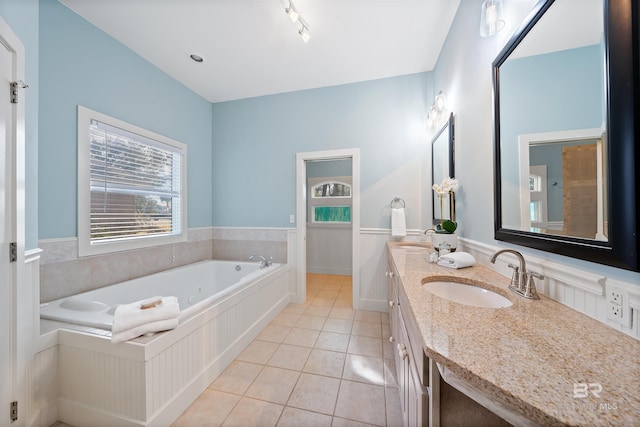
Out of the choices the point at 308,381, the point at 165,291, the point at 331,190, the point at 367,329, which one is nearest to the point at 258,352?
the point at 308,381

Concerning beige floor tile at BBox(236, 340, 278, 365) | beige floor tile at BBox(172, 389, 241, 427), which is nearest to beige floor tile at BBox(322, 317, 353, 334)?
beige floor tile at BBox(236, 340, 278, 365)

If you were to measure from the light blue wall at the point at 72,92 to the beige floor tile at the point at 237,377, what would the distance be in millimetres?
1654

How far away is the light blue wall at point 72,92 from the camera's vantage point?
1664 mm

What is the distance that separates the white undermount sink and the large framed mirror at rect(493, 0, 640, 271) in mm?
277

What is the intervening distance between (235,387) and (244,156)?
2.66 m

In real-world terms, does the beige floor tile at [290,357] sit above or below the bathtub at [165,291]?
below

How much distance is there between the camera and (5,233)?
41.3 inches

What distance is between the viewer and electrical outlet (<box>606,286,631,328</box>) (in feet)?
Answer: 2.01

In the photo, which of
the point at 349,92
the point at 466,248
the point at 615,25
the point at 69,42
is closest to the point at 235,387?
the point at 466,248

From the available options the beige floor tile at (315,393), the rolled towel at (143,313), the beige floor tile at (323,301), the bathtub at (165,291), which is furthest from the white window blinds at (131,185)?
the beige floor tile at (315,393)

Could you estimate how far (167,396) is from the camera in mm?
1271

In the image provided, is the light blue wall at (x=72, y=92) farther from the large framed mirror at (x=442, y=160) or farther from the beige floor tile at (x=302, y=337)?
the large framed mirror at (x=442, y=160)

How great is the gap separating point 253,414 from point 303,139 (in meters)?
2.75

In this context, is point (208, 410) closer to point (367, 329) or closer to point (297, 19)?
point (367, 329)
